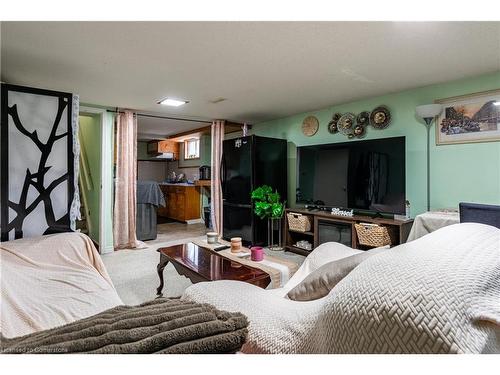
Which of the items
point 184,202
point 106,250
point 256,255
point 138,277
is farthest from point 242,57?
point 184,202

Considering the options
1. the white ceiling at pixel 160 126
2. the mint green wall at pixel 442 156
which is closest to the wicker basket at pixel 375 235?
the mint green wall at pixel 442 156

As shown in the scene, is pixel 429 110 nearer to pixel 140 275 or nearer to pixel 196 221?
pixel 140 275

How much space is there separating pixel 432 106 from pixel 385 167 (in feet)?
2.55

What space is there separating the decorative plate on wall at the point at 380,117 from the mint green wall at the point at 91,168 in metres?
3.85

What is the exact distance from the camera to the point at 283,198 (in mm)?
4559

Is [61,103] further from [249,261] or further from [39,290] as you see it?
[249,261]

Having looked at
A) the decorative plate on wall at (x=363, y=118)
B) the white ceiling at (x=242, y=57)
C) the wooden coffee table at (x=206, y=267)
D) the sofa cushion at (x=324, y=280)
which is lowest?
the wooden coffee table at (x=206, y=267)

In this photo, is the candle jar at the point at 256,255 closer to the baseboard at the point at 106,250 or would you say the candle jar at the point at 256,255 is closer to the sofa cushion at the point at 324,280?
the sofa cushion at the point at 324,280

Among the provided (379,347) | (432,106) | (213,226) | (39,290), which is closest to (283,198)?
(213,226)

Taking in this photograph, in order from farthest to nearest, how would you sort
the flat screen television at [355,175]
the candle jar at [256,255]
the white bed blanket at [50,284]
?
1. the flat screen television at [355,175]
2. the candle jar at [256,255]
3. the white bed blanket at [50,284]

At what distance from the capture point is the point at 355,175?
3451 mm

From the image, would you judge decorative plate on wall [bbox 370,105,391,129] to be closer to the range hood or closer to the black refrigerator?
the black refrigerator

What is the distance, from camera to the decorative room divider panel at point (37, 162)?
2145 millimetres
